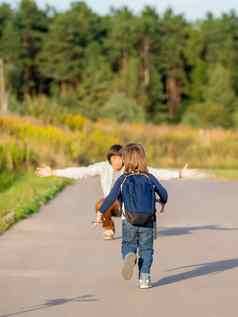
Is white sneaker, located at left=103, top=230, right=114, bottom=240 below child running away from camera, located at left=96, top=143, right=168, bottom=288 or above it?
below

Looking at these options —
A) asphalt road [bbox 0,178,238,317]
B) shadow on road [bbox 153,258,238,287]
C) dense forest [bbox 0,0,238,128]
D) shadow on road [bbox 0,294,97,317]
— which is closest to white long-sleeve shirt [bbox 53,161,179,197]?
asphalt road [bbox 0,178,238,317]

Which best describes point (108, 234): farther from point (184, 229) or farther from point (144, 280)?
point (144, 280)

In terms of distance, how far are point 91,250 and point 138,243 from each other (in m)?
2.61

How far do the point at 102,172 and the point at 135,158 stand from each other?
3.16 meters

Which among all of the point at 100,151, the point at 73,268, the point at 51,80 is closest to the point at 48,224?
the point at 73,268

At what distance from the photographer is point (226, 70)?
8481cm

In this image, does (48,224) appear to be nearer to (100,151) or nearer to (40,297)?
(40,297)

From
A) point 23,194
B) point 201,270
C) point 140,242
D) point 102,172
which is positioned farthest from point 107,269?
point 23,194

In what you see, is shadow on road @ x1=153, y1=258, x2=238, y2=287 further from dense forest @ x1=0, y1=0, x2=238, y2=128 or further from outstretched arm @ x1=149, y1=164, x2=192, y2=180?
dense forest @ x1=0, y1=0, x2=238, y2=128

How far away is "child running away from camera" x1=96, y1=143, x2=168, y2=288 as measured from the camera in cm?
919

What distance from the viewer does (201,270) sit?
33.8 feet

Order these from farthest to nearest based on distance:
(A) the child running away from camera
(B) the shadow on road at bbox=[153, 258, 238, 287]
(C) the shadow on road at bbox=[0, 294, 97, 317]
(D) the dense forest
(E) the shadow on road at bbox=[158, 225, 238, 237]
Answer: (D) the dense forest → (E) the shadow on road at bbox=[158, 225, 238, 237] → (B) the shadow on road at bbox=[153, 258, 238, 287] → (A) the child running away from camera → (C) the shadow on road at bbox=[0, 294, 97, 317]

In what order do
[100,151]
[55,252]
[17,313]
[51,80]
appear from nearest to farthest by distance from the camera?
[17,313]
[55,252]
[100,151]
[51,80]

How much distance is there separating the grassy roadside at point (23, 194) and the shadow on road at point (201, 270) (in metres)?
3.69
